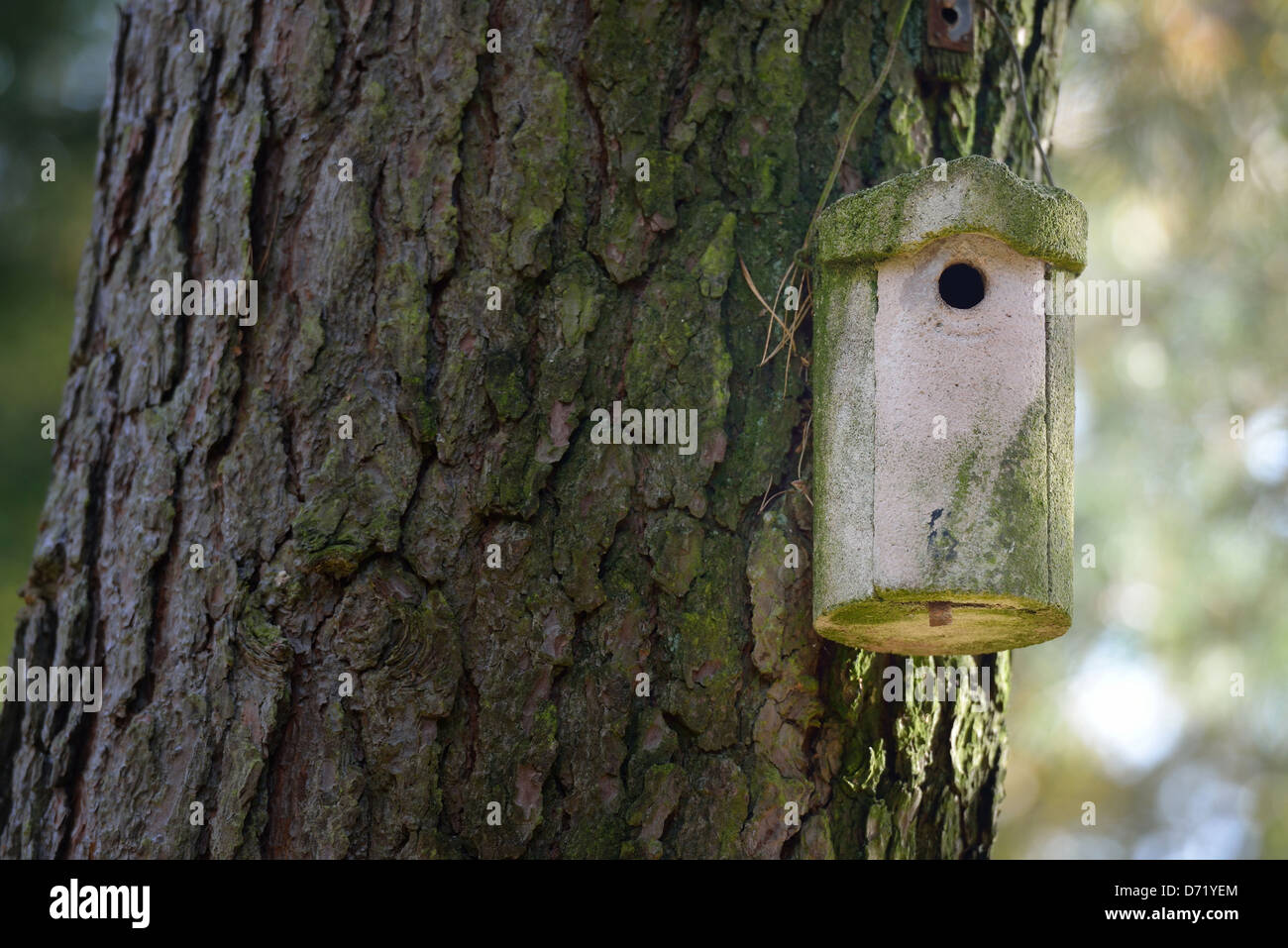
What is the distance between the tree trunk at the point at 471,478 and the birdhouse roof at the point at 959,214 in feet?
0.74

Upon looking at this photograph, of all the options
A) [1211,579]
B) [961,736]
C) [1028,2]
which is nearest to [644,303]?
[961,736]

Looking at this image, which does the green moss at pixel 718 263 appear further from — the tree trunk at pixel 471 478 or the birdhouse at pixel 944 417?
the birdhouse at pixel 944 417

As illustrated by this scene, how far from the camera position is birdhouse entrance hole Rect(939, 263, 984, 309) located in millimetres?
2309

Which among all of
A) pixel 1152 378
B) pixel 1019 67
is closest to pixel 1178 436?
pixel 1152 378

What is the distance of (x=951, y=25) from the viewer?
2.63 metres

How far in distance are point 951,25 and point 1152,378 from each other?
412 cm

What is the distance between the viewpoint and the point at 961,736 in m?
2.43

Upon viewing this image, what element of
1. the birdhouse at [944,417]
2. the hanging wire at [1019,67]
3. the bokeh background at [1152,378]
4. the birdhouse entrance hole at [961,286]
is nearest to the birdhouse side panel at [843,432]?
the birdhouse at [944,417]

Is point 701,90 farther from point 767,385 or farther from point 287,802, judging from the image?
point 287,802

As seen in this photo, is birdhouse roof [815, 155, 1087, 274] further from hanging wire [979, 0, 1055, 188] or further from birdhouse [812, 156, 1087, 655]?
hanging wire [979, 0, 1055, 188]

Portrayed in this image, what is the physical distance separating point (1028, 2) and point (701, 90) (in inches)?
32.1

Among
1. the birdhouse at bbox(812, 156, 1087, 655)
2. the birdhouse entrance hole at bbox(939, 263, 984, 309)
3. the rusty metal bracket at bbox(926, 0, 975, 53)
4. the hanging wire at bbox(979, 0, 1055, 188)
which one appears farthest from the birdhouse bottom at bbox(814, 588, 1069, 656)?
the rusty metal bracket at bbox(926, 0, 975, 53)

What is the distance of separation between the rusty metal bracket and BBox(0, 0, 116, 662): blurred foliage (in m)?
2.76

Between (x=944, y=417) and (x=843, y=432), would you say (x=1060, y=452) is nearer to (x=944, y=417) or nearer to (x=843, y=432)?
(x=944, y=417)
